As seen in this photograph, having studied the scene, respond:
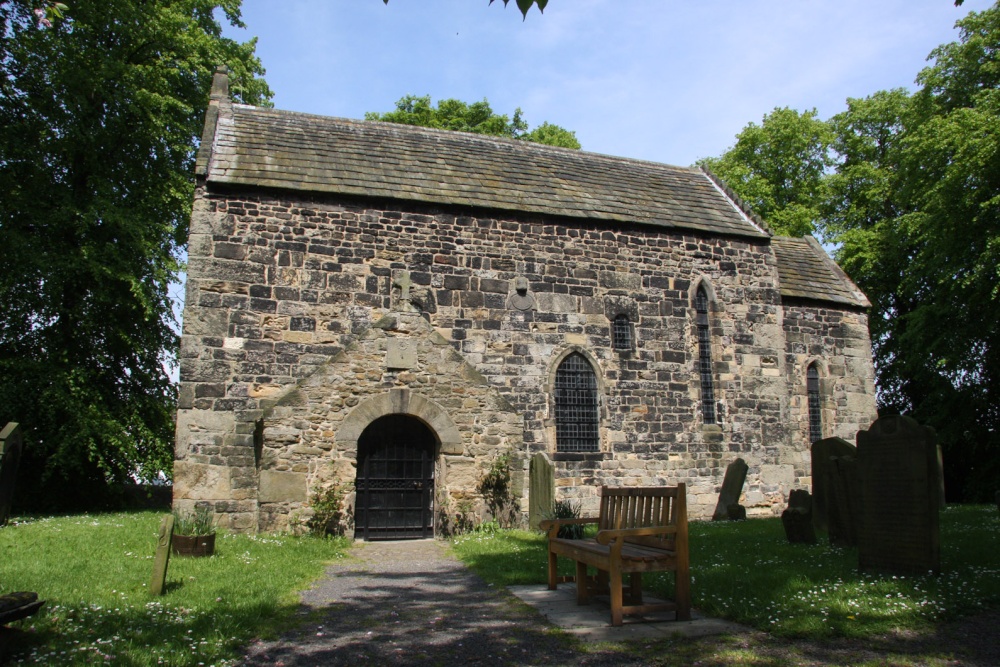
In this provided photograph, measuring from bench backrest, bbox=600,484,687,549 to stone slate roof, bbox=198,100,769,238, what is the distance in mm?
9134

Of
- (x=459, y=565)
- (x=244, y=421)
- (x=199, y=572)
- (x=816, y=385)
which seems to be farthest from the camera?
(x=816, y=385)

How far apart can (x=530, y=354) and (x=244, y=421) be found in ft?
18.9

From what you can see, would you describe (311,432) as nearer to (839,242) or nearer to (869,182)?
(839,242)

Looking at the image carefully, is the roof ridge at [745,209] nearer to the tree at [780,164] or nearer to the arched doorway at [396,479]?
the arched doorway at [396,479]

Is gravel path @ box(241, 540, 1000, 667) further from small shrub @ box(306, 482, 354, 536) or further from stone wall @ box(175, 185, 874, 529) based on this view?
stone wall @ box(175, 185, 874, 529)

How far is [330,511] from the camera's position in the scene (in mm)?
11594

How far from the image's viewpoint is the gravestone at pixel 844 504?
31.0 ft

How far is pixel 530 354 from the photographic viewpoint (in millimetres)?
14953

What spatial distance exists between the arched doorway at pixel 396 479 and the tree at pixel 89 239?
6.92 meters

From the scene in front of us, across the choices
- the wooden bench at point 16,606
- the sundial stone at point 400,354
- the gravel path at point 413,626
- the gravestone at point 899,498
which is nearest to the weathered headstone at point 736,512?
the gravestone at point 899,498

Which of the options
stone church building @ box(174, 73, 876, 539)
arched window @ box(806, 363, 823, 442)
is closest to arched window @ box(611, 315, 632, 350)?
stone church building @ box(174, 73, 876, 539)

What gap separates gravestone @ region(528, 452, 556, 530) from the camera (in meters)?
12.1

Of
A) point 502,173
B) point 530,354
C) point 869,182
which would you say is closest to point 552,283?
point 530,354

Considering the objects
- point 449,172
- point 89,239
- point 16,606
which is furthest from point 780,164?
point 16,606
